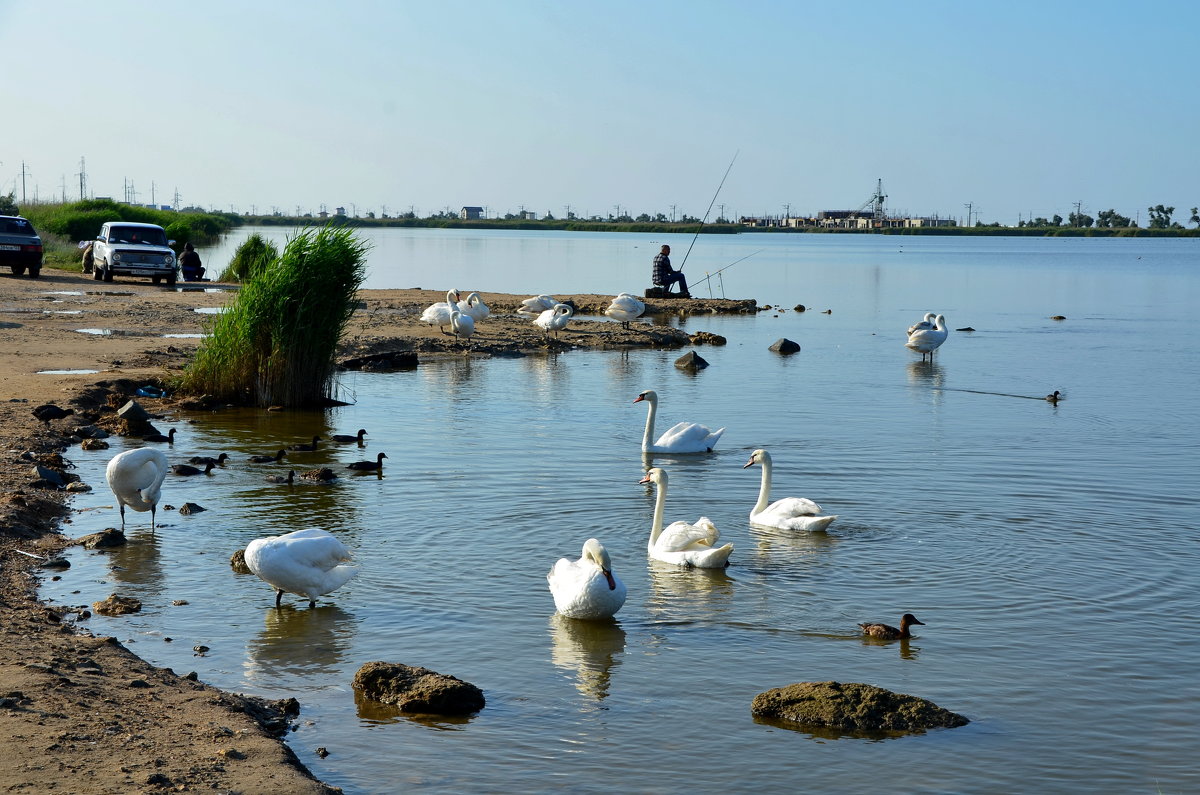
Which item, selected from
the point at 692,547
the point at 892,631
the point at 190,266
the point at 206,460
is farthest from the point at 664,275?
the point at 892,631

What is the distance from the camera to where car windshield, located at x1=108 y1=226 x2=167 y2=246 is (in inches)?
1516

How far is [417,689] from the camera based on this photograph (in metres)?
7.12

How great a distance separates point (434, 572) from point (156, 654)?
2.60 m

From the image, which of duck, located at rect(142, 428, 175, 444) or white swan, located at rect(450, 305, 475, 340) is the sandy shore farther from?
white swan, located at rect(450, 305, 475, 340)

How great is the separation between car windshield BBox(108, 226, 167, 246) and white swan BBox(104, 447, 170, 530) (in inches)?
1172

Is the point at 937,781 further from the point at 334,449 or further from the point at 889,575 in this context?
the point at 334,449

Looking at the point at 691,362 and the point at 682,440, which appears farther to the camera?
the point at 691,362

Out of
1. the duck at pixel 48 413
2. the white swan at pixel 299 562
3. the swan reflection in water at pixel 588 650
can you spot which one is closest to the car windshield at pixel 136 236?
the duck at pixel 48 413

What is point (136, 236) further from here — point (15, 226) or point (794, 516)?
point (794, 516)

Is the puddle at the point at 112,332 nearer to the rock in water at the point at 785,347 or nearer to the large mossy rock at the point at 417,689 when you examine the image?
the rock in water at the point at 785,347

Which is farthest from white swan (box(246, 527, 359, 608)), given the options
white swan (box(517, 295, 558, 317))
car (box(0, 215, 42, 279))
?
car (box(0, 215, 42, 279))

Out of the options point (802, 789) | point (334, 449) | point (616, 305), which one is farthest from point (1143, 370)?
point (802, 789)

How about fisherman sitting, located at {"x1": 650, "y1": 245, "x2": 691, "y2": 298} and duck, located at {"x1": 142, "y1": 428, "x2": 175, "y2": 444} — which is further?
fisherman sitting, located at {"x1": 650, "y1": 245, "x2": 691, "y2": 298}

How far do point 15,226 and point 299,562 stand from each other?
34.2m
